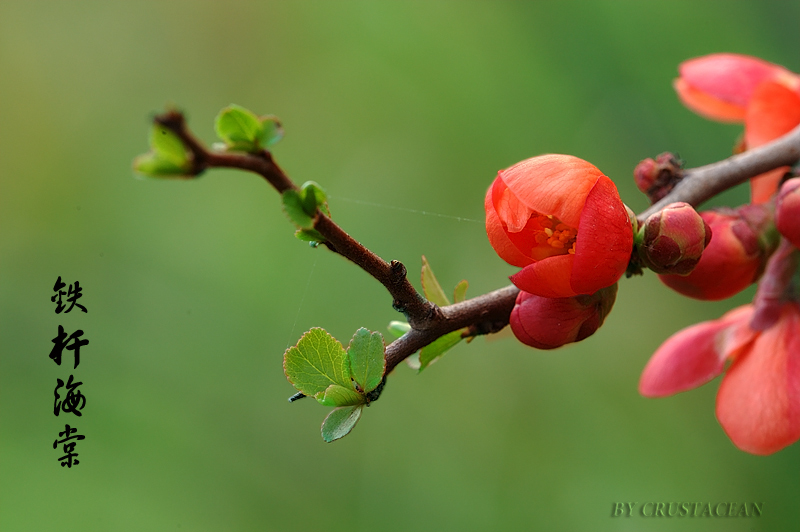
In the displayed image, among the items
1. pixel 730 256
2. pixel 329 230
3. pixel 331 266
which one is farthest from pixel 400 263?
pixel 331 266

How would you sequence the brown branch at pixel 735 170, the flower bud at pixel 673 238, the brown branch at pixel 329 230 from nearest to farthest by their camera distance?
the brown branch at pixel 329 230
the flower bud at pixel 673 238
the brown branch at pixel 735 170

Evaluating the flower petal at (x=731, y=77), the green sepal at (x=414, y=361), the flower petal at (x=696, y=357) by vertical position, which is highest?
the flower petal at (x=731, y=77)

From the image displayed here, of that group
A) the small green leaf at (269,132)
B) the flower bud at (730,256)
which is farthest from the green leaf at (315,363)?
the flower bud at (730,256)

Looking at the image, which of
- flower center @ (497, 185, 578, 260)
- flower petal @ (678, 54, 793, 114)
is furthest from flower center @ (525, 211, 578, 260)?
flower petal @ (678, 54, 793, 114)

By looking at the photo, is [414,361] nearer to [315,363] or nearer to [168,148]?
[315,363]

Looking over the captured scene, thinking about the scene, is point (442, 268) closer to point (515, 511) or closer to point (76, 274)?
point (515, 511)

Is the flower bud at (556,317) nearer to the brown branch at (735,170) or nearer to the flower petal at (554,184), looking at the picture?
the flower petal at (554,184)

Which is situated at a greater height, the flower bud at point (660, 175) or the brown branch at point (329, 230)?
the flower bud at point (660, 175)
